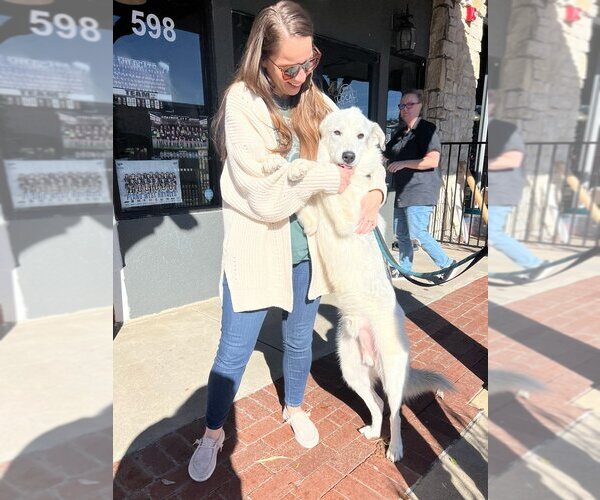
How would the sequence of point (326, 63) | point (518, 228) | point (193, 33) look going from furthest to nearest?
point (326, 63)
point (193, 33)
point (518, 228)

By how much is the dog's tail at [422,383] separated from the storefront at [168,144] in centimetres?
273

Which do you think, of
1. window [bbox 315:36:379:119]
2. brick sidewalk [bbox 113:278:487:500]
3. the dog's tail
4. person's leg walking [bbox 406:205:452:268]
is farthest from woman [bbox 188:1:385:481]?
window [bbox 315:36:379:119]

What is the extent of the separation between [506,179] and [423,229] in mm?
4107

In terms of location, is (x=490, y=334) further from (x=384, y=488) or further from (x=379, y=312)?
(x=384, y=488)

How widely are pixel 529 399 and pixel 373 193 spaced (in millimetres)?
1460

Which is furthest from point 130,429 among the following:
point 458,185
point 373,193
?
point 458,185

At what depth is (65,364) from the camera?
0.61m

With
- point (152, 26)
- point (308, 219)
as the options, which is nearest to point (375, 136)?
point (308, 219)

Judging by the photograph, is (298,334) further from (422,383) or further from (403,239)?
(403,239)

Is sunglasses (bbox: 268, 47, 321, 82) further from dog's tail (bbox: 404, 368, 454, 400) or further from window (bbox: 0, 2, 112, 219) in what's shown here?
dog's tail (bbox: 404, 368, 454, 400)

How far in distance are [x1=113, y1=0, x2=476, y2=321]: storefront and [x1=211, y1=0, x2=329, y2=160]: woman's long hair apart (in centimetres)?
231

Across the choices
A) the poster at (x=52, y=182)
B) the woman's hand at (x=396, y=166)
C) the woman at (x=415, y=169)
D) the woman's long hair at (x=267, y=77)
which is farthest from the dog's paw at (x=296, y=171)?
the woman's hand at (x=396, y=166)

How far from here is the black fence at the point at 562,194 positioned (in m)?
0.59

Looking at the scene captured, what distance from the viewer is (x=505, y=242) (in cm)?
72
